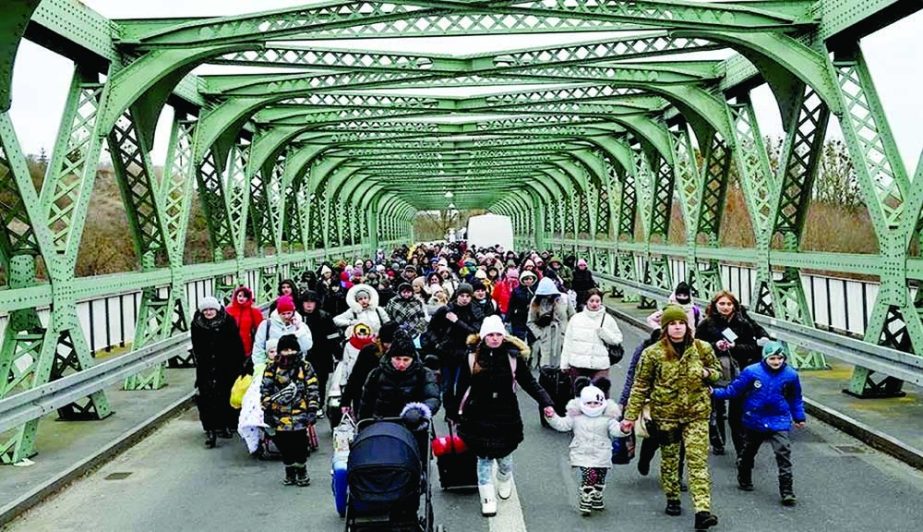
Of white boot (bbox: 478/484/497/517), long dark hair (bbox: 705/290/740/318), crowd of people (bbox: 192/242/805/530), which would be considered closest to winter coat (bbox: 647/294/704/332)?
crowd of people (bbox: 192/242/805/530)

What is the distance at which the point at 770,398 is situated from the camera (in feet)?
24.2

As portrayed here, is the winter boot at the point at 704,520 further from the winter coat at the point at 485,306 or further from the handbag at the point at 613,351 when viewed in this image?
the winter coat at the point at 485,306

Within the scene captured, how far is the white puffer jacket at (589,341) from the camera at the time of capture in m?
9.52

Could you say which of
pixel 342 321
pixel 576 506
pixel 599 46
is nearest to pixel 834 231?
pixel 599 46

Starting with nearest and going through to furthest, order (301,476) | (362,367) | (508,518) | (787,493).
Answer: (508,518) → (787,493) → (301,476) → (362,367)

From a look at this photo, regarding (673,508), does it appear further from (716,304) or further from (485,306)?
(485,306)

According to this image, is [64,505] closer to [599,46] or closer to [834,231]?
[599,46]

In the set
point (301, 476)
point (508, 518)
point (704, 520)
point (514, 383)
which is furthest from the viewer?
point (301, 476)

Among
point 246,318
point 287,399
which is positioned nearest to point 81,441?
point 246,318

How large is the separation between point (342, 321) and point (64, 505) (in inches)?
152

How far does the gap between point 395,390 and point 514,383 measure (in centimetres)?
95

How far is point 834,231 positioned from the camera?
31016 millimetres

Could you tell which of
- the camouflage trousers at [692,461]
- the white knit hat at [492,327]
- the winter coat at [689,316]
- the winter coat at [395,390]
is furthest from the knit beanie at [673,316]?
the winter coat at [689,316]

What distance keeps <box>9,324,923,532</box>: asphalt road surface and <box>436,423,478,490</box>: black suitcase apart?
4.0 inches
